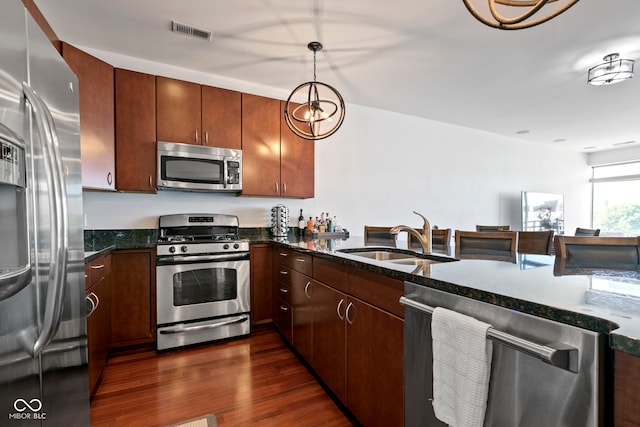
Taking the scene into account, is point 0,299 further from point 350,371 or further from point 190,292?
point 190,292

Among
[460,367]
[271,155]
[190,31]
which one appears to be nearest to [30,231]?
[460,367]

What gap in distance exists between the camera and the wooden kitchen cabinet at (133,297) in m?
2.46

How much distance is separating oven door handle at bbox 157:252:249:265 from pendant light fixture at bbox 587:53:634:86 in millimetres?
3831

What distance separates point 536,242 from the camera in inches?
105

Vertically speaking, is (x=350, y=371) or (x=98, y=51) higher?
(x=98, y=51)

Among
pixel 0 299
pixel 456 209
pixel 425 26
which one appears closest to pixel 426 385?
pixel 0 299

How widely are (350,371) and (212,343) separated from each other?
5.25 ft

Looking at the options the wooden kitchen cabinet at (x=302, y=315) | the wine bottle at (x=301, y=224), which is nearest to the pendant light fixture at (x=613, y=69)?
the wine bottle at (x=301, y=224)

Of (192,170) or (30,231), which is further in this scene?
(192,170)

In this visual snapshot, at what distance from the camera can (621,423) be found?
2.00 feet

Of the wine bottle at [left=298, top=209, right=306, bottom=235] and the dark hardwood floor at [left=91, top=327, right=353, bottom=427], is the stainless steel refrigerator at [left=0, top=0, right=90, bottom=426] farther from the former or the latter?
the wine bottle at [left=298, top=209, right=306, bottom=235]

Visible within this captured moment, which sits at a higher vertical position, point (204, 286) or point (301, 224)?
point (301, 224)

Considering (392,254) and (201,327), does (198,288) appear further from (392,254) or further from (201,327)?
(392,254)

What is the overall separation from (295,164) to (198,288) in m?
1.64
